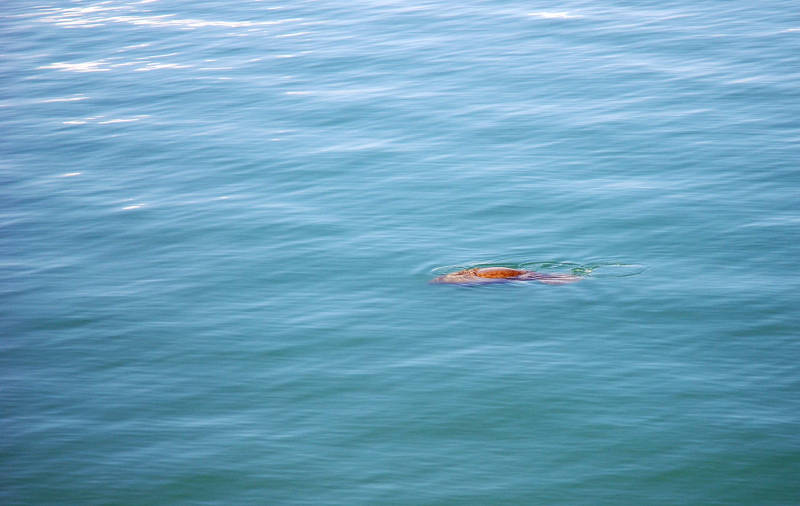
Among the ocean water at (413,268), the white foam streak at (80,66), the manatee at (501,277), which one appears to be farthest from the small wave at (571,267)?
the white foam streak at (80,66)

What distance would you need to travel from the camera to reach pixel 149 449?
1842 centimetres

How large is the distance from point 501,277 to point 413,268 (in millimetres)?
2477

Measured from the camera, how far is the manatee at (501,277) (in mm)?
23141

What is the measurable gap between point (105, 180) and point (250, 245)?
762 centimetres

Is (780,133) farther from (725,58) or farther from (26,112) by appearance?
(26,112)

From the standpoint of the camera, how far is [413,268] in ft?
80.7

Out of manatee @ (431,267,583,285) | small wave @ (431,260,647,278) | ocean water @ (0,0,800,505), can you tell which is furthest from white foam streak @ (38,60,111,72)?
manatee @ (431,267,583,285)

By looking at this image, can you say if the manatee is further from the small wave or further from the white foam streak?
the white foam streak

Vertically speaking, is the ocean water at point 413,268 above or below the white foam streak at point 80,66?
below

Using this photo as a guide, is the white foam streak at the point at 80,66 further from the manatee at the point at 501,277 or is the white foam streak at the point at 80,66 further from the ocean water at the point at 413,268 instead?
the manatee at the point at 501,277

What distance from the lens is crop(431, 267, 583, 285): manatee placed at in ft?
75.9

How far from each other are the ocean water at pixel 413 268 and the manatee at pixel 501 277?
0.24m

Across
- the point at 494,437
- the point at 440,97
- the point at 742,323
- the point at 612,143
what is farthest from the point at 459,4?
the point at 494,437

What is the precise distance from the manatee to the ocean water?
0.78 ft
